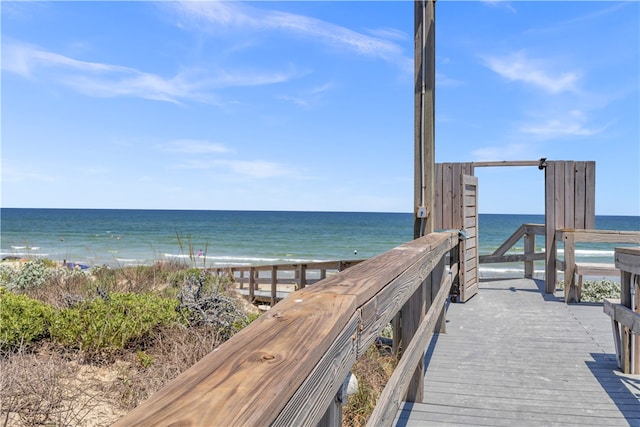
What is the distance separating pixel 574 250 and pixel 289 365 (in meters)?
6.72

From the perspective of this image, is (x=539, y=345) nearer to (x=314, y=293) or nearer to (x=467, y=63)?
(x=314, y=293)

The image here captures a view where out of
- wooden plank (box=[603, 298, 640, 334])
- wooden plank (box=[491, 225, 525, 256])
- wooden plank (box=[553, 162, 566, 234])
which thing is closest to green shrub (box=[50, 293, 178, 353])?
wooden plank (box=[603, 298, 640, 334])

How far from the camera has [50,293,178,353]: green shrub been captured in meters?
3.63

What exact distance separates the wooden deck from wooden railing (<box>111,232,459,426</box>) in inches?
62.1

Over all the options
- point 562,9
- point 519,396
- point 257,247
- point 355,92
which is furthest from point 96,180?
point 519,396

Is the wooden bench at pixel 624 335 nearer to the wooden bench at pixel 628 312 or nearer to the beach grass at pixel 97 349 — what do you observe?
the wooden bench at pixel 628 312

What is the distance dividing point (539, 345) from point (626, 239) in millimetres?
3168

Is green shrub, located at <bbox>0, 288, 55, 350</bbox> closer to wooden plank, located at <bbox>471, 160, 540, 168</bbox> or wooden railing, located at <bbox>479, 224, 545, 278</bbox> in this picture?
wooden plank, located at <bbox>471, 160, 540, 168</bbox>

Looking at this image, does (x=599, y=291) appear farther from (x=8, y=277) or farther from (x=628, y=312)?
(x=8, y=277)

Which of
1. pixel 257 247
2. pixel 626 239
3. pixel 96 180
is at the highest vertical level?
pixel 96 180

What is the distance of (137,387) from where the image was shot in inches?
119

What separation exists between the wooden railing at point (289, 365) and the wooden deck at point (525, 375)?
1.58 m

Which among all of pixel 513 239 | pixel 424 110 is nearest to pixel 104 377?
pixel 424 110

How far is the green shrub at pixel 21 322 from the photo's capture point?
356cm
